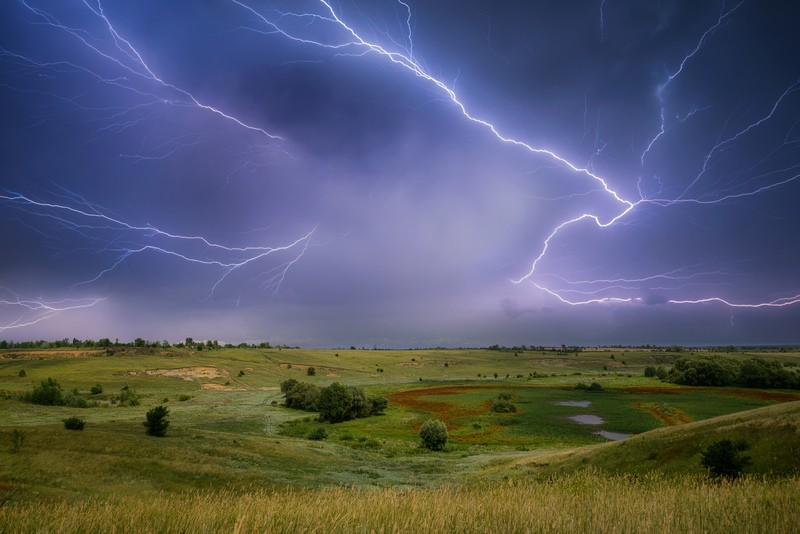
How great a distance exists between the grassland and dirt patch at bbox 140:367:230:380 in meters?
0.47

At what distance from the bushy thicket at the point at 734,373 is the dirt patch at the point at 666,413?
34317mm

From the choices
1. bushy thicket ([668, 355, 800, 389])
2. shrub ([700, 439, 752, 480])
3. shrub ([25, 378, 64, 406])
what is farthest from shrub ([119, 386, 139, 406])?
bushy thicket ([668, 355, 800, 389])

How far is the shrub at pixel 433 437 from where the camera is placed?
129ft

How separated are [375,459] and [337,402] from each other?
1068 inches

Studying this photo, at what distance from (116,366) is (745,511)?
103m

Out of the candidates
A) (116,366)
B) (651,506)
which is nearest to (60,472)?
(651,506)

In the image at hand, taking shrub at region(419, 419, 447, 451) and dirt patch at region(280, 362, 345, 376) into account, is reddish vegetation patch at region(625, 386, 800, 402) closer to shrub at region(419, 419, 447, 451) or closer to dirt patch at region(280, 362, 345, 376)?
shrub at region(419, 419, 447, 451)

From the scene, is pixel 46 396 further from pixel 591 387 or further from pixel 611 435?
pixel 591 387

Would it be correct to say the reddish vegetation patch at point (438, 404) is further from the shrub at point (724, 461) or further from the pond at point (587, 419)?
A: the shrub at point (724, 461)

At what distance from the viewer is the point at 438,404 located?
2709 inches

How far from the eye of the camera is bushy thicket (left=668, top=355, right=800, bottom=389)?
247 feet

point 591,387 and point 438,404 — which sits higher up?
point 591,387

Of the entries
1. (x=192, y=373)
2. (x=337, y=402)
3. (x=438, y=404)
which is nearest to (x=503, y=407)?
(x=438, y=404)

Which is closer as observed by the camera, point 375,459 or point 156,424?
point 156,424
